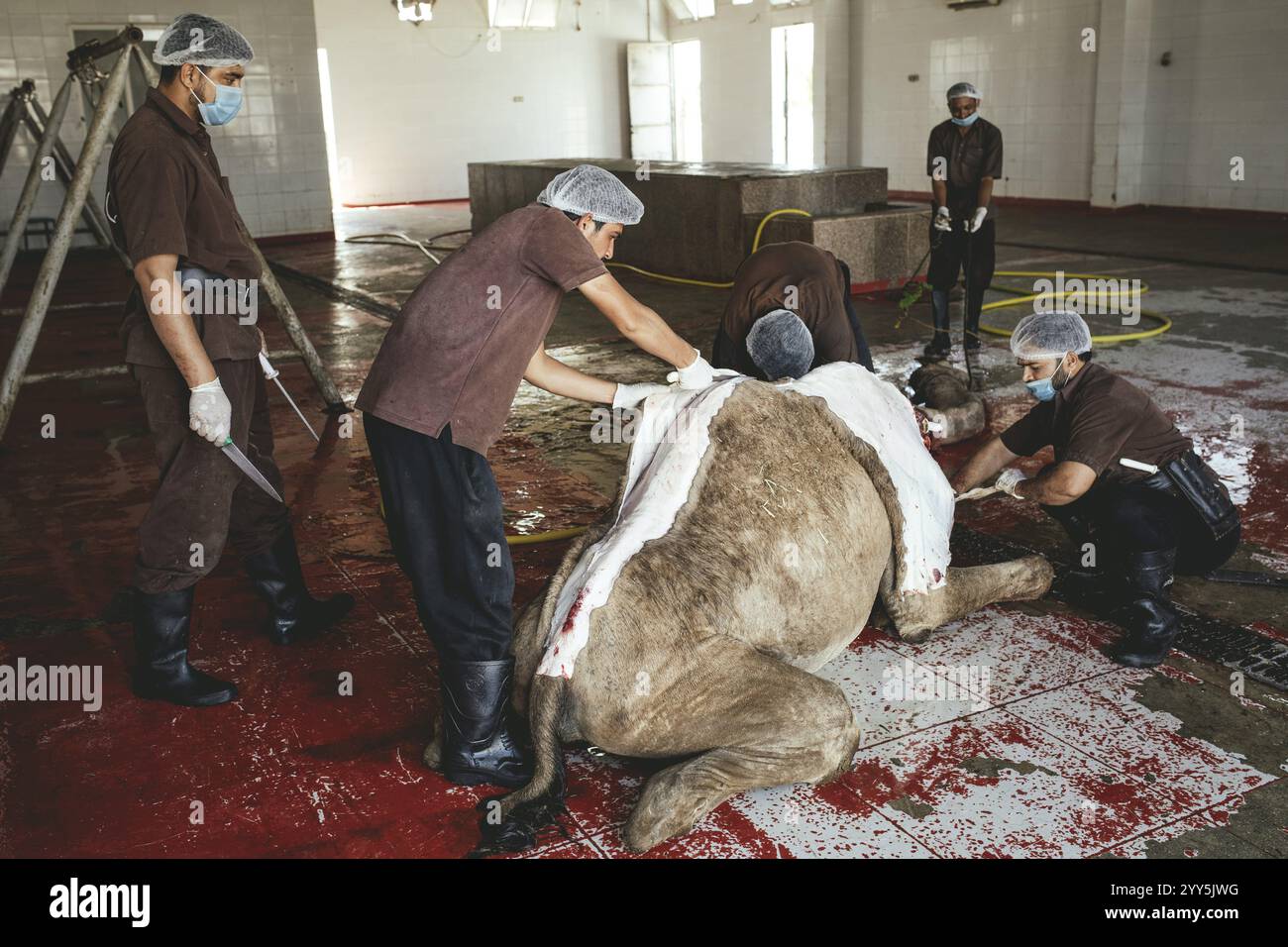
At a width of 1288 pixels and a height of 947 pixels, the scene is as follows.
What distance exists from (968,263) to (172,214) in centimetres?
592

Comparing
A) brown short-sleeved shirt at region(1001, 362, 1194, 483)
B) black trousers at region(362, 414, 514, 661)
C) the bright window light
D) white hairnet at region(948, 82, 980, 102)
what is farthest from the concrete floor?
the bright window light

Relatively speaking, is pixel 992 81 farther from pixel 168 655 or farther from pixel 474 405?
pixel 168 655

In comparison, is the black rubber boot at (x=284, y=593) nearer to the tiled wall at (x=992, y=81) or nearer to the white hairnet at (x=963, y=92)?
the white hairnet at (x=963, y=92)

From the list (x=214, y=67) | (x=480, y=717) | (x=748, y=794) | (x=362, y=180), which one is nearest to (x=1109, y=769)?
(x=748, y=794)

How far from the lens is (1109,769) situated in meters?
2.92

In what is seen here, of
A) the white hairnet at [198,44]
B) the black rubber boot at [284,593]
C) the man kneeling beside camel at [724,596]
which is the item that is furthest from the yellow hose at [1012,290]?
the white hairnet at [198,44]

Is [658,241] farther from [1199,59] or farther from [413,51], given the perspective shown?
[413,51]

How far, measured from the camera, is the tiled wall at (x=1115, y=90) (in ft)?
45.8

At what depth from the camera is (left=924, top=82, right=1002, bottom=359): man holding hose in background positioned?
25.3 feet

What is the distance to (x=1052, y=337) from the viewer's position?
3674 millimetres

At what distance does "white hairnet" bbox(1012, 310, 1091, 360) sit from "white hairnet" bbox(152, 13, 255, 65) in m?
2.64

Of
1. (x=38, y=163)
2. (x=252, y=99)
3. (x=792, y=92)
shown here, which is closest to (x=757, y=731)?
(x=38, y=163)
